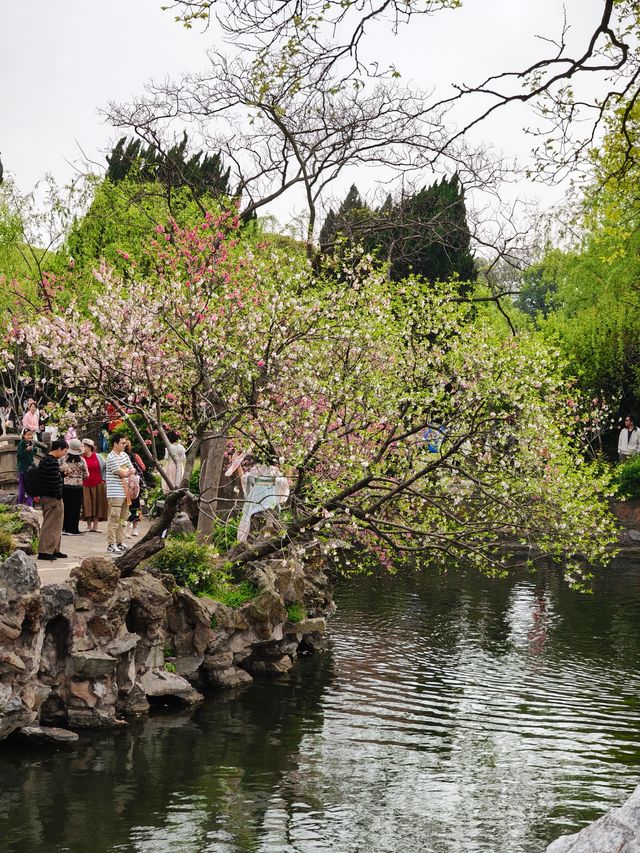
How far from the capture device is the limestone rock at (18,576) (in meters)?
14.7

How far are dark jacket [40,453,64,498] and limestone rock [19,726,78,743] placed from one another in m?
5.59

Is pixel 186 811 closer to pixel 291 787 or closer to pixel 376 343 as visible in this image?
pixel 291 787

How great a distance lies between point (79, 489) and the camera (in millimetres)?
23875

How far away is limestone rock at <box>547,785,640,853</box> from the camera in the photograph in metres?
6.10

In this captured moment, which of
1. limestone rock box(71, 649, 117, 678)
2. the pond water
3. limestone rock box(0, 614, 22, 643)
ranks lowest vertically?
the pond water

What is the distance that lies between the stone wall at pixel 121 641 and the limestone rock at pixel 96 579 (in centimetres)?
2

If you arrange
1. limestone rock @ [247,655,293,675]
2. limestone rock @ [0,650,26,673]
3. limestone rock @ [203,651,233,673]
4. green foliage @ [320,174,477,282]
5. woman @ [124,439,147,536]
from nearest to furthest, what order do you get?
limestone rock @ [0,650,26,673] < limestone rock @ [203,651,233,673] < limestone rock @ [247,655,293,675] < woman @ [124,439,147,536] < green foliage @ [320,174,477,282]

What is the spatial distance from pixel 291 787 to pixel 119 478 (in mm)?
9500

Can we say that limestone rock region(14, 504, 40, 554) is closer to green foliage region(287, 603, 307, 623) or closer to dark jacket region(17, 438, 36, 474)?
dark jacket region(17, 438, 36, 474)

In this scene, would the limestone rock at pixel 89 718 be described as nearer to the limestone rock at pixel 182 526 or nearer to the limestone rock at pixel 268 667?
the limestone rock at pixel 268 667

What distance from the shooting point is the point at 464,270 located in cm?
4700

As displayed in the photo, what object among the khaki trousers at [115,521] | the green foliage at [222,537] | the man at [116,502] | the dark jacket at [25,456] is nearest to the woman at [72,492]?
the dark jacket at [25,456]

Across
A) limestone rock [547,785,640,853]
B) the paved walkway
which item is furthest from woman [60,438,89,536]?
→ limestone rock [547,785,640,853]

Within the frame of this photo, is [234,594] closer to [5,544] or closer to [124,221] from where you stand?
[5,544]
